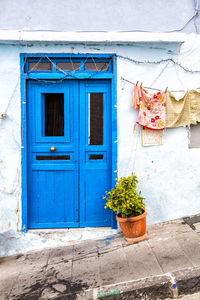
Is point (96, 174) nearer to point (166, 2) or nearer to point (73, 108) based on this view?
point (73, 108)

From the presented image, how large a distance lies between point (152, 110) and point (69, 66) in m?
1.65

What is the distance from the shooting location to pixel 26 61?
4449 mm

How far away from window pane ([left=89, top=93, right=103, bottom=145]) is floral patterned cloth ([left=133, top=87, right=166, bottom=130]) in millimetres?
654

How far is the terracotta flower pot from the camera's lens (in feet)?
13.2

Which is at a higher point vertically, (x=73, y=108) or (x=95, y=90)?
(x=95, y=90)

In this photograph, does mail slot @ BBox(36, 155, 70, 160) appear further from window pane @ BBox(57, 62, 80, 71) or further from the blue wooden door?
window pane @ BBox(57, 62, 80, 71)

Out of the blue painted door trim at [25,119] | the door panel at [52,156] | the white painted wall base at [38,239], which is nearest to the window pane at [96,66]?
the blue painted door trim at [25,119]

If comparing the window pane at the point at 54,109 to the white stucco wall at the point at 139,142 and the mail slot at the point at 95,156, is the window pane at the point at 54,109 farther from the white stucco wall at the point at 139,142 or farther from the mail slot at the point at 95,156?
the mail slot at the point at 95,156

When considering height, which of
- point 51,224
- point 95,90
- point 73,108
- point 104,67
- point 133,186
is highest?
point 104,67

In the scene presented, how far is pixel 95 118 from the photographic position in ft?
15.0

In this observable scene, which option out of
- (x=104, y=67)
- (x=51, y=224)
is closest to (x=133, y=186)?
(x=51, y=224)

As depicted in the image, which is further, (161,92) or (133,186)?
(161,92)

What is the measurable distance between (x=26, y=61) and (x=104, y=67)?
1361 mm

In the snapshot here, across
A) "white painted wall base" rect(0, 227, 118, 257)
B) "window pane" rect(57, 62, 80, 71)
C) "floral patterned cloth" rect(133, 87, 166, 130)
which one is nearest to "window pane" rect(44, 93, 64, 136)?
"window pane" rect(57, 62, 80, 71)
